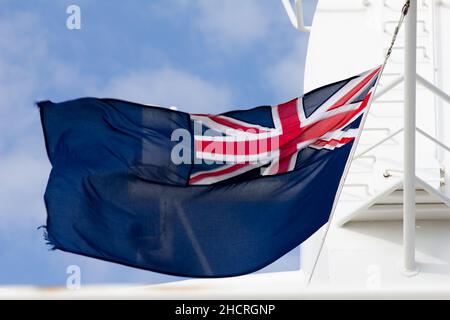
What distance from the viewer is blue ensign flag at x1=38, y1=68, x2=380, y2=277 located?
25.0 feet

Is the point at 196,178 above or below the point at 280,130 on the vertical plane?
below

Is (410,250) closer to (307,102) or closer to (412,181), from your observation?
(412,181)

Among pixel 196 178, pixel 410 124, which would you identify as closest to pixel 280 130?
pixel 196 178

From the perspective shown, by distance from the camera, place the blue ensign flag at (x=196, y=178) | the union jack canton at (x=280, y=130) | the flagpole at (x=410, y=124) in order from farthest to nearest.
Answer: the flagpole at (x=410, y=124) < the union jack canton at (x=280, y=130) < the blue ensign flag at (x=196, y=178)

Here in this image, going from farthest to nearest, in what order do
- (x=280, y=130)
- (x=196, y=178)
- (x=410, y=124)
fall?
(x=410, y=124)
(x=280, y=130)
(x=196, y=178)

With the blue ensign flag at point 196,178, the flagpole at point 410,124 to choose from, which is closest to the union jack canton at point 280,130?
the blue ensign flag at point 196,178

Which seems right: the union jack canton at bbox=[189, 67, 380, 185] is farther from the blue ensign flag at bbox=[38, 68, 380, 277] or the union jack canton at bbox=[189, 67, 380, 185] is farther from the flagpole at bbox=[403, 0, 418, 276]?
the flagpole at bbox=[403, 0, 418, 276]

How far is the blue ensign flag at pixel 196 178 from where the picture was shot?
7.63m

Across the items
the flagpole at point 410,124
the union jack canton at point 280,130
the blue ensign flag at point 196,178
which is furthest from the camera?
the flagpole at point 410,124

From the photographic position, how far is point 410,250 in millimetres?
9820

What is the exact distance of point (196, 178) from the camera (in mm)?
8133

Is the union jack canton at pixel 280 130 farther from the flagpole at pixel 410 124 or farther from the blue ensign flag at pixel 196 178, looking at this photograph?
the flagpole at pixel 410 124

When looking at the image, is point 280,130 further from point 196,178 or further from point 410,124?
point 410,124

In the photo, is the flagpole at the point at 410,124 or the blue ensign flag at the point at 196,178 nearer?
the blue ensign flag at the point at 196,178
